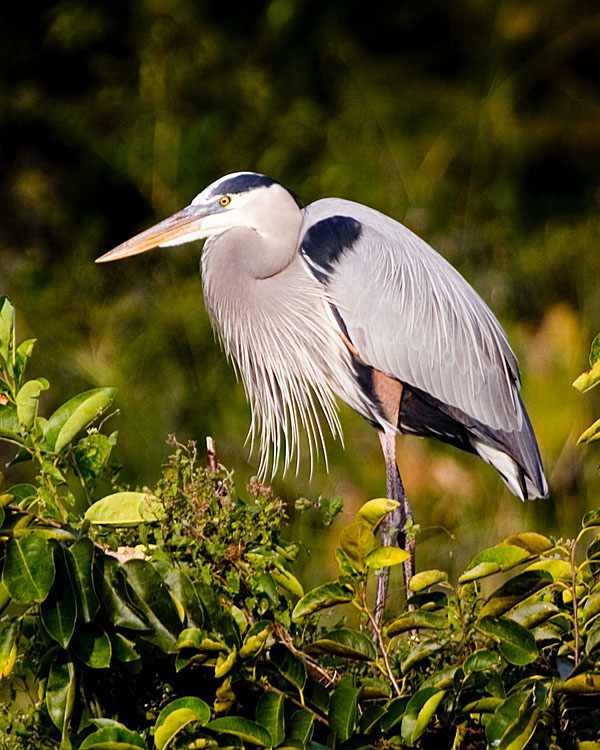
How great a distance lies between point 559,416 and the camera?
2.70m

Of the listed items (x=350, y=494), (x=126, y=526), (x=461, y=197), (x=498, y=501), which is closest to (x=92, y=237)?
(x=461, y=197)

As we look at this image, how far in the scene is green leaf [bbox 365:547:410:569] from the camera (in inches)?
37.4

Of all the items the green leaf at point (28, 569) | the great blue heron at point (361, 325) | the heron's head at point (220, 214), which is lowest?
the great blue heron at point (361, 325)

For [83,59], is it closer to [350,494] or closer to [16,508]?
[350,494]

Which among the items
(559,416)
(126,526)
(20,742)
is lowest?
(559,416)

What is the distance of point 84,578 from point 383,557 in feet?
0.85

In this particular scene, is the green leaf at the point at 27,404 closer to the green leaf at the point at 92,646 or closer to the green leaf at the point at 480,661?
the green leaf at the point at 92,646

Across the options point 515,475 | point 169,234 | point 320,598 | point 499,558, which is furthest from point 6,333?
point 515,475

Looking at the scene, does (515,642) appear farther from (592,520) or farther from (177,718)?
(177,718)

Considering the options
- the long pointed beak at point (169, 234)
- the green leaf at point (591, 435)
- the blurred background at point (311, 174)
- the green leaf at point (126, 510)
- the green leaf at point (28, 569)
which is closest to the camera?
the green leaf at point (28, 569)

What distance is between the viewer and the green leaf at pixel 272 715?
3.00ft

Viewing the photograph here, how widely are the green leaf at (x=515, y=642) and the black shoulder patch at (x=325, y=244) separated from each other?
1354mm

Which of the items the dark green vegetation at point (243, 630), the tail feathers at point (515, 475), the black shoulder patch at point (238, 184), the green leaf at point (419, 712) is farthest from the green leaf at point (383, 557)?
the tail feathers at point (515, 475)

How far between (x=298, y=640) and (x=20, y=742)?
320 mm
